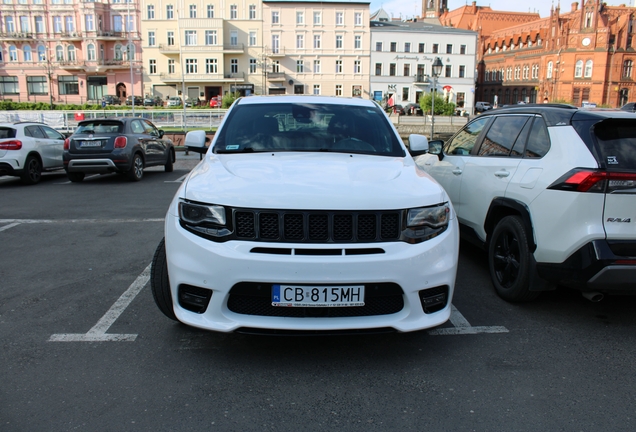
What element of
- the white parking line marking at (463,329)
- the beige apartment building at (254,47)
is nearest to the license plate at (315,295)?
the white parking line marking at (463,329)

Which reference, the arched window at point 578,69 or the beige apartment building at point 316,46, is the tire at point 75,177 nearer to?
the beige apartment building at point 316,46

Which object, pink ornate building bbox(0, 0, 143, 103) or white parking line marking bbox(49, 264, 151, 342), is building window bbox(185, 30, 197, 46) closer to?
pink ornate building bbox(0, 0, 143, 103)

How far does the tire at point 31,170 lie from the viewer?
41.2 ft

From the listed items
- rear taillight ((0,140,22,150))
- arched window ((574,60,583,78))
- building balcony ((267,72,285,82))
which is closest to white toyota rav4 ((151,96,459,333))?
rear taillight ((0,140,22,150))

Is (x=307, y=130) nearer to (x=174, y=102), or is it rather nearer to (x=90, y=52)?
(x=174, y=102)

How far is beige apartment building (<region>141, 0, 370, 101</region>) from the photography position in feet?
225

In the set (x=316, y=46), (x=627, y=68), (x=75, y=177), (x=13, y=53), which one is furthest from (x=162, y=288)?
(x=627, y=68)

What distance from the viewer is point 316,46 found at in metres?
71.7

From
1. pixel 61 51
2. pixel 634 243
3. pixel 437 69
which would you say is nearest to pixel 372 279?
pixel 634 243

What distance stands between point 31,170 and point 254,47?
61.1 m

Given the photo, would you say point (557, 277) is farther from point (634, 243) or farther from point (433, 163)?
point (433, 163)

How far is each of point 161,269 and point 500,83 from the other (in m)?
102

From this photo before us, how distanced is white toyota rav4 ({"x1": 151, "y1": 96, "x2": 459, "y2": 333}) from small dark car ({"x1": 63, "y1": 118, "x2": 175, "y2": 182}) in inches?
407

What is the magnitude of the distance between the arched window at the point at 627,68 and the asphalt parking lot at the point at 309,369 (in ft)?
282
